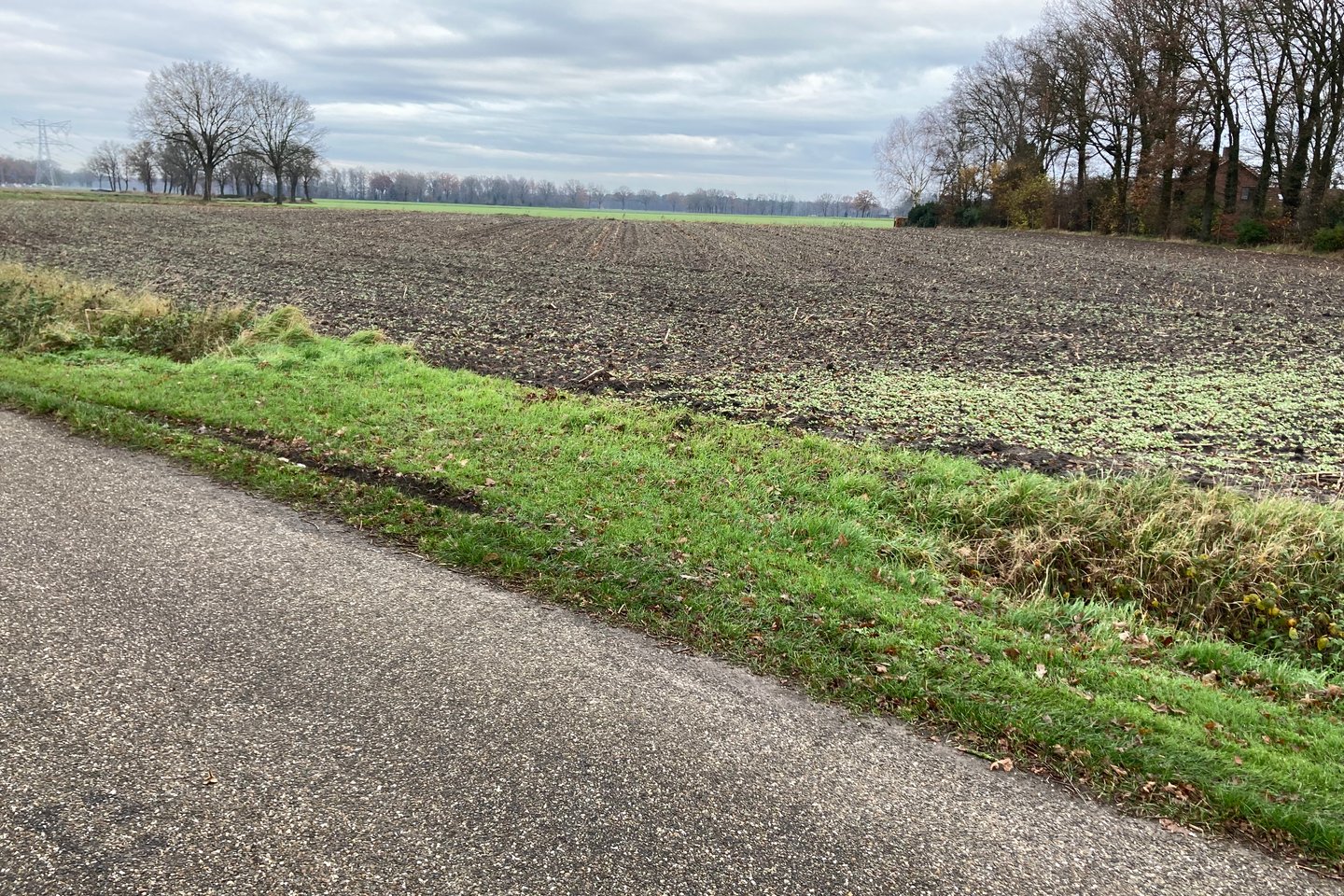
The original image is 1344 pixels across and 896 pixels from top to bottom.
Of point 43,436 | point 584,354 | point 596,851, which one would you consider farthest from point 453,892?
point 584,354

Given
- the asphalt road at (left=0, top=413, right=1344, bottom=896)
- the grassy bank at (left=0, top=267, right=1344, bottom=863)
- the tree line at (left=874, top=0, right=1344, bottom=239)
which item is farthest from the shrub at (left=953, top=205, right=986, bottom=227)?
the asphalt road at (left=0, top=413, right=1344, bottom=896)

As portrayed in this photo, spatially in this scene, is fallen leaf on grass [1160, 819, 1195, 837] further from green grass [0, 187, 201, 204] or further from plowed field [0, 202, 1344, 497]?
green grass [0, 187, 201, 204]

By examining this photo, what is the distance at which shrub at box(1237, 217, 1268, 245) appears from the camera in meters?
45.1

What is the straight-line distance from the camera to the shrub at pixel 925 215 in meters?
81.3

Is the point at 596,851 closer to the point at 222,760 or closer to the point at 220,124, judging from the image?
the point at 222,760

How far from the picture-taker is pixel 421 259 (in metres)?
29.8

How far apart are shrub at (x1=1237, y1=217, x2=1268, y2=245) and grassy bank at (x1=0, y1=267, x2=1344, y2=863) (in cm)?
4850

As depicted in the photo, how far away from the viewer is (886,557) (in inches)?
240

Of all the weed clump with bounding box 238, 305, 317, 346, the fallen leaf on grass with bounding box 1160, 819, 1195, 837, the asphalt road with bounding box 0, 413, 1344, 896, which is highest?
the weed clump with bounding box 238, 305, 317, 346

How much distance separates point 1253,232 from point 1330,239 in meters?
5.86

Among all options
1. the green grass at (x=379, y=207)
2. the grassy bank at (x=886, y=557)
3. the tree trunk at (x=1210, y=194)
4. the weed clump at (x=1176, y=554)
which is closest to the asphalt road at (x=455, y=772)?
the grassy bank at (x=886, y=557)

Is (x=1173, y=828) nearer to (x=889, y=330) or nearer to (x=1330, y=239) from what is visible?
(x=889, y=330)

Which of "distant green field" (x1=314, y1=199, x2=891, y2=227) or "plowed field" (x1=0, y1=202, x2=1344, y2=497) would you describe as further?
"distant green field" (x1=314, y1=199, x2=891, y2=227)

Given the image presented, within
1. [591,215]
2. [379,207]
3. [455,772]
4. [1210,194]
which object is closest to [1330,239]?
[1210,194]
